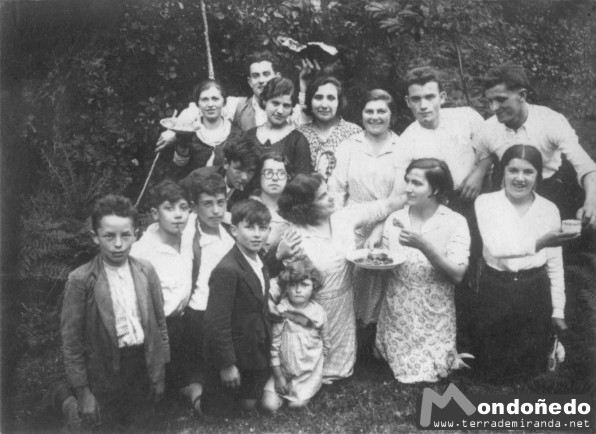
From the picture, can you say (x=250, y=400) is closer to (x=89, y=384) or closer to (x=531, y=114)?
(x=89, y=384)

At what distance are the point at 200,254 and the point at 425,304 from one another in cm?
143

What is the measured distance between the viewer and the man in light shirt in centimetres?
425

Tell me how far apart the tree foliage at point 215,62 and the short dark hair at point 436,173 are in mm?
853

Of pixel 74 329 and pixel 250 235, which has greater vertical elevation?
pixel 250 235

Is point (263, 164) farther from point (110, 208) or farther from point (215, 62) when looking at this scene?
point (215, 62)

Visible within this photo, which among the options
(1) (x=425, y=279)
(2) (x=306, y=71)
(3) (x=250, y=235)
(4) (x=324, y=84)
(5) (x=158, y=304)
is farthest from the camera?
(2) (x=306, y=71)

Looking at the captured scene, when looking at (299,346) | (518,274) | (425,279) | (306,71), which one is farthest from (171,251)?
(518,274)

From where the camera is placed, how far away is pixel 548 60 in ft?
15.2

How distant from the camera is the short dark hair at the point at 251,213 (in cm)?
377

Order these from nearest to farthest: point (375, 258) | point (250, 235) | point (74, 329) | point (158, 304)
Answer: point (74, 329) → point (158, 304) → point (250, 235) → point (375, 258)

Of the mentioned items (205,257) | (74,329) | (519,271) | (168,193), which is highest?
(168,193)

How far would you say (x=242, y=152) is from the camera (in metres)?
4.19

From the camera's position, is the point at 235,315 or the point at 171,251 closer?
the point at 235,315

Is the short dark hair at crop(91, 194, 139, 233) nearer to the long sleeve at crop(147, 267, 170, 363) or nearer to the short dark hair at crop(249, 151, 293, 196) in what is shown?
the long sleeve at crop(147, 267, 170, 363)
